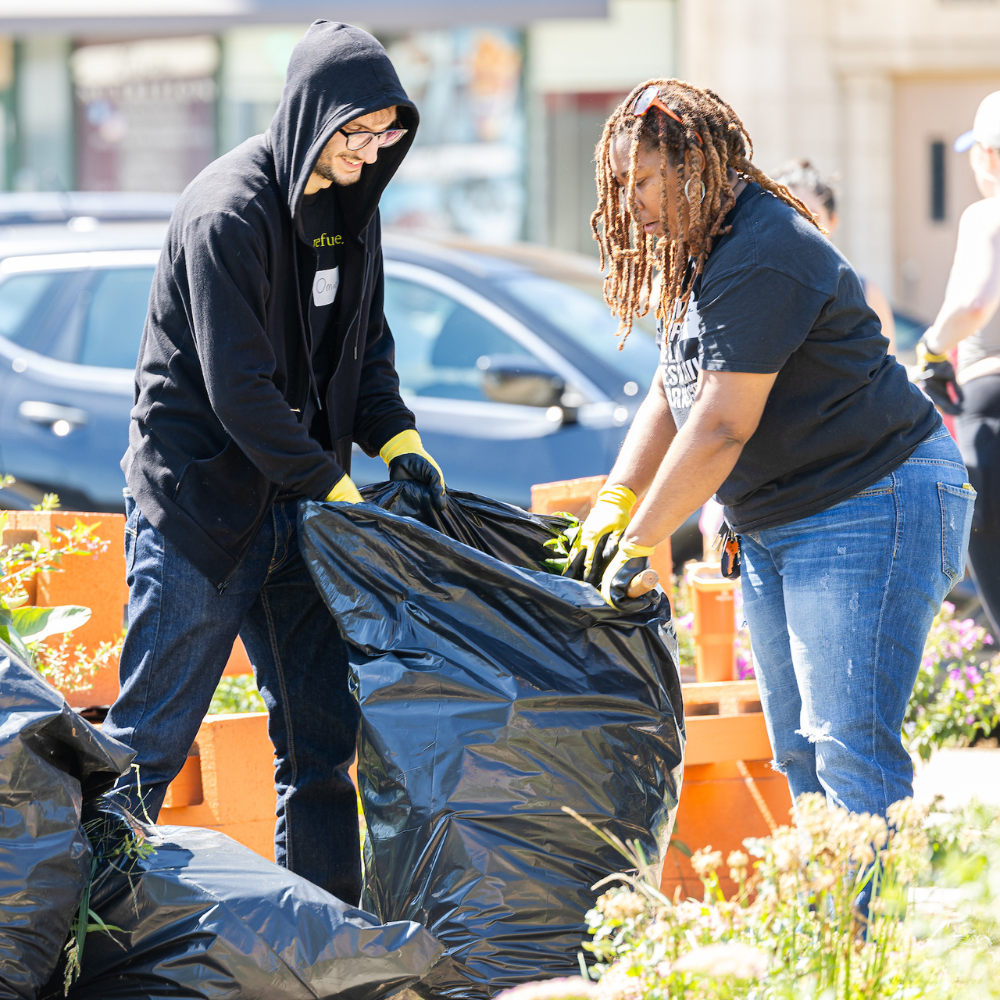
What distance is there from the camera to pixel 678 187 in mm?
2047

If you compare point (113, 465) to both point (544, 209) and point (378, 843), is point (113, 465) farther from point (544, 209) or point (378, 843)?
point (544, 209)

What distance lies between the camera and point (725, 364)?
6.55ft

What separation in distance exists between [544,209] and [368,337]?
830cm

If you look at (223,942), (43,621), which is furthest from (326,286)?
(223,942)

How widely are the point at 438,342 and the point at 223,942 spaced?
3.04 m

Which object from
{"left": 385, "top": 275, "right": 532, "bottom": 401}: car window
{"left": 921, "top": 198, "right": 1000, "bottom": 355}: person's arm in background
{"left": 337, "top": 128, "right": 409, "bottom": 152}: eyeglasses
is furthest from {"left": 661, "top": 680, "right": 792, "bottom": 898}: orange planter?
{"left": 385, "top": 275, "right": 532, "bottom": 401}: car window

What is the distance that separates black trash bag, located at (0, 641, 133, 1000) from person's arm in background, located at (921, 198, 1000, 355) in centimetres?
264

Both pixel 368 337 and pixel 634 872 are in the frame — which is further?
pixel 368 337

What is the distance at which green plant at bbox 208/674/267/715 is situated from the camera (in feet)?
11.2

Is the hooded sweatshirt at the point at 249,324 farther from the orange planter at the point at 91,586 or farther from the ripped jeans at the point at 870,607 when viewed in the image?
the ripped jeans at the point at 870,607

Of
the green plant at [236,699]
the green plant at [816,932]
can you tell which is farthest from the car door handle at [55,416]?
the green plant at [816,932]

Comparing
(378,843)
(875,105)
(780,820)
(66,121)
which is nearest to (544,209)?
(875,105)

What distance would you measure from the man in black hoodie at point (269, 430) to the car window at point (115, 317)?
243 cm

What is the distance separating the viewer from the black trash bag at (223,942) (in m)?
1.89
